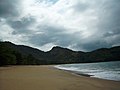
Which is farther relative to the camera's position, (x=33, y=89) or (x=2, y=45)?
(x=2, y=45)

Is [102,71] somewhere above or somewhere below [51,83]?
above

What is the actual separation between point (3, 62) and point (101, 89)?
50.6 m

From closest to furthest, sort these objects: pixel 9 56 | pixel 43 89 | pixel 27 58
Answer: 1. pixel 43 89
2. pixel 9 56
3. pixel 27 58

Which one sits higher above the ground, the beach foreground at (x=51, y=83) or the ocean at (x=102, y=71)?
the ocean at (x=102, y=71)

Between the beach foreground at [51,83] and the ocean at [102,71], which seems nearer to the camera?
the beach foreground at [51,83]

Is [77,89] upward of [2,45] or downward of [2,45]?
downward

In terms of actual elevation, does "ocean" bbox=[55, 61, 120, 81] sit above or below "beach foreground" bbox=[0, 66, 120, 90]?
above

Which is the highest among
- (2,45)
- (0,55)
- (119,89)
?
(2,45)

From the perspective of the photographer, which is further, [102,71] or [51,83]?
[102,71]

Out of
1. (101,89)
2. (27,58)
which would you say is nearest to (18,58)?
(27,58)

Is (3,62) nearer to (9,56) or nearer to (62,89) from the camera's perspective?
(9,56)

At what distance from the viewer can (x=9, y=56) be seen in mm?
58344

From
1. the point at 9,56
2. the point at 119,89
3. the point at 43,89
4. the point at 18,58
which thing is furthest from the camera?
the point at 18,58

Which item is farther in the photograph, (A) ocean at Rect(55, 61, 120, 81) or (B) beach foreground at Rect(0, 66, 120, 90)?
(A) ocean at Rect(55, 61, 120, 81)
